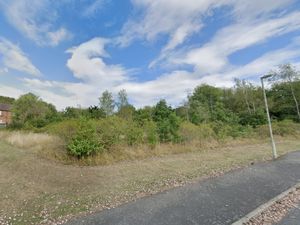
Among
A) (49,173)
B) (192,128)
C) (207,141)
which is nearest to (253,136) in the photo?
(207,141)

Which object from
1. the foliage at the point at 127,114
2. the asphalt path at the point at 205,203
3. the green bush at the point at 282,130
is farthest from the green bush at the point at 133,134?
the green bush at the point at 282,130

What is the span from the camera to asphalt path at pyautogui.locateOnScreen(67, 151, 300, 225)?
13.0 ft

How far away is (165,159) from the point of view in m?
10.0

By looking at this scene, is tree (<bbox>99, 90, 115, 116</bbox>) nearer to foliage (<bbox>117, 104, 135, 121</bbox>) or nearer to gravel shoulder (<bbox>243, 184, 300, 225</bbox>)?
foliage (<bbox>117, 104, 135, 121</bbox>)

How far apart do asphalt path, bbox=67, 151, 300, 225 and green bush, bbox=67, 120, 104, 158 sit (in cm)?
475

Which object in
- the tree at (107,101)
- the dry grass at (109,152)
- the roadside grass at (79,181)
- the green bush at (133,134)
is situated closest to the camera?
the roadside grass at (79,181)

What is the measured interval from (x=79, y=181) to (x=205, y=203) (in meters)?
3.86

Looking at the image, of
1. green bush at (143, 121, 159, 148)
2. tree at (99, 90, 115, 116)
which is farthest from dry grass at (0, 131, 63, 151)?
tree at (99, 90, 115, 116)

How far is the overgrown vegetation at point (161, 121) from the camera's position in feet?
→ 31.8

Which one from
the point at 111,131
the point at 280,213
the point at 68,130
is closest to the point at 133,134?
the point at 111,131

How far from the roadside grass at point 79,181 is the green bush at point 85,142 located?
0.75 m

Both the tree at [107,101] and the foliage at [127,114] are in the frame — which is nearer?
the foliage at [127,114]

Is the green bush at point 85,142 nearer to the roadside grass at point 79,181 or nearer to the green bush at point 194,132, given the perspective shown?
the roadside grass at point 79,181

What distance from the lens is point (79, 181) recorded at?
21.5ft
